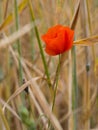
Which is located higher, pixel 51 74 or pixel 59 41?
pixel 59 41

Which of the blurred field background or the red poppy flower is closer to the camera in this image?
the red poppy flower

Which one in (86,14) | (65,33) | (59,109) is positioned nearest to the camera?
(65,33)

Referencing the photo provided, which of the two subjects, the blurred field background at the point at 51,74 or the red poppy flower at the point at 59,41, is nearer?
the red poppy flower at the point at 59,41

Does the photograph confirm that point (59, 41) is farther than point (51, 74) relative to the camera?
No

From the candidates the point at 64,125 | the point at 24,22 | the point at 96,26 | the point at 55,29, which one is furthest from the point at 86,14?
the point at 24,22

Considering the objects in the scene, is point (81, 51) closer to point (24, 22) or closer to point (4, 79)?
point (4, 79)

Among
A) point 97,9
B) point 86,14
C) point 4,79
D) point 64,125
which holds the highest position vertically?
point 86,14

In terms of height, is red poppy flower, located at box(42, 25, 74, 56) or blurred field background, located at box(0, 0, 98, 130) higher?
red poppy flower, located at box(42, 25, 74, 56)

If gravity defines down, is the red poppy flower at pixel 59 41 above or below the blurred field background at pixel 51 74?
above
